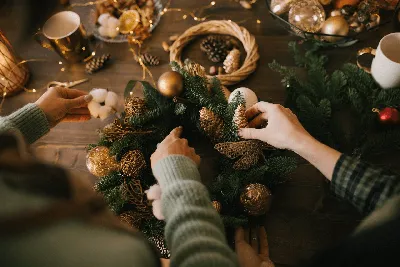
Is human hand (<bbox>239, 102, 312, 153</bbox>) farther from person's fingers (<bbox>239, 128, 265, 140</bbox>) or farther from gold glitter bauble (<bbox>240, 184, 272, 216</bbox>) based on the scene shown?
gold glitter bauble (<bbox>240, 184, 272, 216</bbox>)

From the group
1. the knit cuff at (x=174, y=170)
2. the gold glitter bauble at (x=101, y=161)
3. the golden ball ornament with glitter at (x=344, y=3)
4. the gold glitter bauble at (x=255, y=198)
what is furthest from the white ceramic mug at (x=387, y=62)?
the gold glitter bauble at (x=101, y=161)

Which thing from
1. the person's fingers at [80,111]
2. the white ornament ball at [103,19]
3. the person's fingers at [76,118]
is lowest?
the person's fingers at [76,118]

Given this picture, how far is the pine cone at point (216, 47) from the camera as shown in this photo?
1.08m

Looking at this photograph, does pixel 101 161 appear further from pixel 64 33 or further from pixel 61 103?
pixel 64 33

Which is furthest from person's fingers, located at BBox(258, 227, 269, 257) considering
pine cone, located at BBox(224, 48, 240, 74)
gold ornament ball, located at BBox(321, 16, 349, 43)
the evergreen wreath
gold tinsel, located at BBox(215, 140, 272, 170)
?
gold ornament ball, located at BBox(321, 16, 349, 43)

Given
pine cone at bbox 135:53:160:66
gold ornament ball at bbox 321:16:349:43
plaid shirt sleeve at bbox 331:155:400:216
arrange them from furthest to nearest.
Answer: pine cone at bbox 135:53:160:66 < gold ornament ball at bbox 321:16:349:43 < plaid shirt sleeve at bbox 331:155:400:216

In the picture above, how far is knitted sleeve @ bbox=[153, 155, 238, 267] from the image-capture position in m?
0.51

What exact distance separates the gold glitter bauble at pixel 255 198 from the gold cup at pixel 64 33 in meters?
0.67

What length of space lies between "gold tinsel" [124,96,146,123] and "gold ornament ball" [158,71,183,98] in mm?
57

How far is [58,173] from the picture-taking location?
0.43m

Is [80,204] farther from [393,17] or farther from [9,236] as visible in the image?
[393,17]

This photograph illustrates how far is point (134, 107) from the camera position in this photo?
86 centimetres

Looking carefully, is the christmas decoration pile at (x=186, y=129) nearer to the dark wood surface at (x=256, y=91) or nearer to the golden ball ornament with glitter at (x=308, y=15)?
the dark wood surface at (x=256, y=91)

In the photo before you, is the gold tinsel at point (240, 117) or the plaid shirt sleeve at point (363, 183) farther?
the gold tinsel at point (240, 117)
